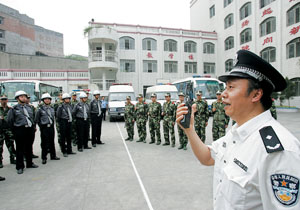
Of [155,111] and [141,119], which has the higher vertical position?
[155,111]

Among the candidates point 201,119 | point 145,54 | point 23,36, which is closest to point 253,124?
point 201,119

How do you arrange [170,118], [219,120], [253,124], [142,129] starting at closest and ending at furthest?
[253,124] < [219,120] < [170,118] < [142,129]

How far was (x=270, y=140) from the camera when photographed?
908 millimetres

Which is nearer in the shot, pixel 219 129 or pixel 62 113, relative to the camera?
Answer: pixel 62 113

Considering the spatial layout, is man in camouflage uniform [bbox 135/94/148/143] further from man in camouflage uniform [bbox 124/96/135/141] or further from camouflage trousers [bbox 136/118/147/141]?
man in camouflage uniform [bbox 124/96/135/141]

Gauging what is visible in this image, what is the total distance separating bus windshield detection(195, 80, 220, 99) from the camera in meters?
13.9

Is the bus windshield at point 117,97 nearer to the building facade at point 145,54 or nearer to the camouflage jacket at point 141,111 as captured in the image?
the camouflage jacket at point 141,111

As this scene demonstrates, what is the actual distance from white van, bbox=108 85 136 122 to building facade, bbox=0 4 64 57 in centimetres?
2736

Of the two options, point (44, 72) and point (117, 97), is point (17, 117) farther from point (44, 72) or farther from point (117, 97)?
point (44, 72)

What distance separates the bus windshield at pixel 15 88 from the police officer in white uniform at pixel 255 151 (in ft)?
45.0

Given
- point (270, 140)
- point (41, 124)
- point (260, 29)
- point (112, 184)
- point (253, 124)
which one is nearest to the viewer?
point (270, 140)

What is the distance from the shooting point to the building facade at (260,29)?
17766 mm

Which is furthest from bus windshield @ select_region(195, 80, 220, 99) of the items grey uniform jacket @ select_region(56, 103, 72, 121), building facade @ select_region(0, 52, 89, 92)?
building facade @ select_region(0, 52, 89, 92)

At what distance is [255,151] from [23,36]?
137 feet
